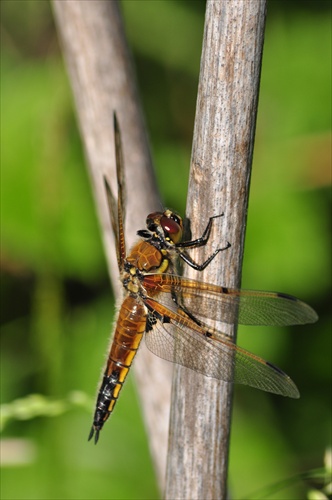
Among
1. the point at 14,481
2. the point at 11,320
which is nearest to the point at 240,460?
the point at 14,481

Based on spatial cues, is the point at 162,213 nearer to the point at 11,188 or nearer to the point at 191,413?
the point at 191,413

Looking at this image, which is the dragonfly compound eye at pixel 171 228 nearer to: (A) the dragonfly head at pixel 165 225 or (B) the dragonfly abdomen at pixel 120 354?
(A) the dragonfly head at pixel 165 225

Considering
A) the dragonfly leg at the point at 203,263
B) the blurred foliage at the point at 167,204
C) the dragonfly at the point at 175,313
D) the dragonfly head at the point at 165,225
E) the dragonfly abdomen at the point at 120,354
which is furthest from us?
the blurred foliage at the point at 167,204

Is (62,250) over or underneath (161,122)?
underneath

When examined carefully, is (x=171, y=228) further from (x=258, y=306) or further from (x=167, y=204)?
(x=167, y=204)

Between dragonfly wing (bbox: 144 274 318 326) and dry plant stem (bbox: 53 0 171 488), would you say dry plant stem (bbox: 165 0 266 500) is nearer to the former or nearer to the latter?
dragonfly wing (bbox: 144 274 318 326)

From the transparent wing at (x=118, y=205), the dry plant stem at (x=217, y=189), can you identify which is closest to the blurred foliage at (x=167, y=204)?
the transparent wing at (x=118, y=205)
